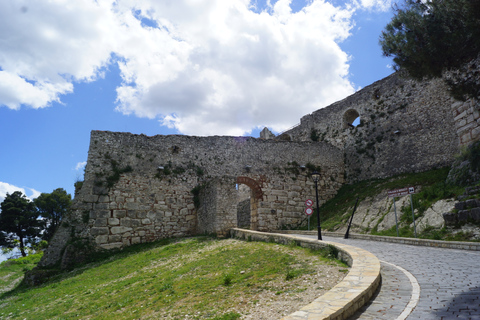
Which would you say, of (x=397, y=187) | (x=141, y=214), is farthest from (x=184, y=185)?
(x=397, y=187)

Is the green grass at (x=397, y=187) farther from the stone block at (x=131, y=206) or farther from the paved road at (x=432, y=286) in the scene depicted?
the stone block at (x=131, y=206)

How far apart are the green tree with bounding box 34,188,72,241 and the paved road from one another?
42666 millimetres

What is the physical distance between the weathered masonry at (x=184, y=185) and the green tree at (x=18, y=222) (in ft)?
90.7

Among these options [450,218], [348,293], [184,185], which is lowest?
[348,293]

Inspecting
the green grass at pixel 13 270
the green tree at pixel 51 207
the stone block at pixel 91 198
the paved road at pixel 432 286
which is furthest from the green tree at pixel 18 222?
the paved road at pixel 432 286

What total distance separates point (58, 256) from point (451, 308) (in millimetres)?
17799

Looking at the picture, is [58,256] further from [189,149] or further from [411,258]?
[411,258]

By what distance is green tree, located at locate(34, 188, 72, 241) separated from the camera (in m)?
42.0

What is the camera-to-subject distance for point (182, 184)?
20.6 m

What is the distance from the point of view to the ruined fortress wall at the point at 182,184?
17812mm

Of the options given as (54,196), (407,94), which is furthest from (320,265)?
(54,196)

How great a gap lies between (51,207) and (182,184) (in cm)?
3160

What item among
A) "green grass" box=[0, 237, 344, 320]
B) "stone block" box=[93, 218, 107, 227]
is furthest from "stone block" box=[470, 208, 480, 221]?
"stone block" box=[93, 218, 107, 227]

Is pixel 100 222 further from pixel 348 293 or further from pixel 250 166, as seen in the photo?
pixel 348 293
